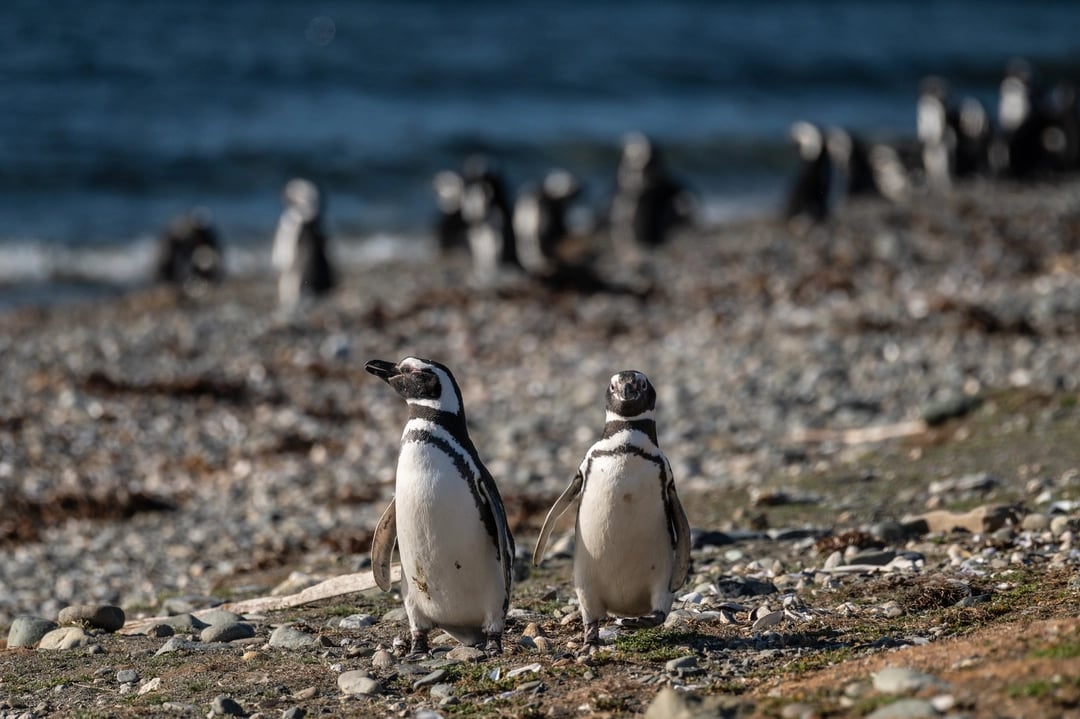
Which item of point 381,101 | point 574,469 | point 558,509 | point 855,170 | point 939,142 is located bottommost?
point 574,469

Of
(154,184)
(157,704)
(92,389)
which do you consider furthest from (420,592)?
(154,184)

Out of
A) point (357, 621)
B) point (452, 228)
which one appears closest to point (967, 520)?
point (357, 621)

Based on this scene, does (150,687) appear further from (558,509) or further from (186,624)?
(558,509)

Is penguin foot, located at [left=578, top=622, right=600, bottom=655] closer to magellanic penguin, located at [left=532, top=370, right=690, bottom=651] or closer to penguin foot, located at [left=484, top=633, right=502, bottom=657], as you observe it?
magellanic penguin, located at [left=532, top=370, right=690, bottom=651]

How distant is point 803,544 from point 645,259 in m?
14.1

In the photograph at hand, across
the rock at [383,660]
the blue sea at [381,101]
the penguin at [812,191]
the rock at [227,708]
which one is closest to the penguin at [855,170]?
the blue sea at [381,101]

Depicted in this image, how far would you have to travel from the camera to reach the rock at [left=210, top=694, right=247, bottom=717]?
457 centimetres

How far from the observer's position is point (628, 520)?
545 cm

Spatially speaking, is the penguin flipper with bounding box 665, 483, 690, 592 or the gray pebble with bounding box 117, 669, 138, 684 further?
the penguin flipper with bounding box 665, 483, 690, 592

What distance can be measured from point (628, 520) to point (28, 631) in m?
2.40

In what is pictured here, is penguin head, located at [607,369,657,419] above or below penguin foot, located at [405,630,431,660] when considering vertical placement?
above

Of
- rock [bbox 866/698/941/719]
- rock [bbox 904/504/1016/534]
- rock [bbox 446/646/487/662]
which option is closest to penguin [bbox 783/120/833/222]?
rock [bbox 904/504/1016/534]

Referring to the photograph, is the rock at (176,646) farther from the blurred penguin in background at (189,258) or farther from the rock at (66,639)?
the blurred penguin in background at (189,258)

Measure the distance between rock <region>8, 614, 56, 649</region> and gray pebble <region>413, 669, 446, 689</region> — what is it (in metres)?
1.87
